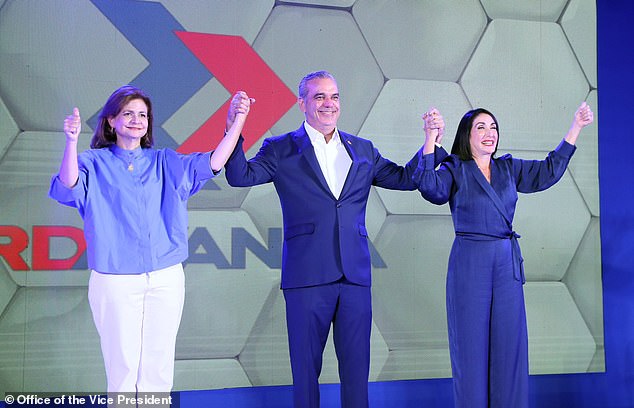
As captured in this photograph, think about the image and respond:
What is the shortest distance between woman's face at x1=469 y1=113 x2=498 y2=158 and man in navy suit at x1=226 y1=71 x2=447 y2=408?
530 millimetres

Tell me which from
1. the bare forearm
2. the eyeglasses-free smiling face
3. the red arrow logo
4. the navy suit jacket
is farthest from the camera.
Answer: the red arrow logo

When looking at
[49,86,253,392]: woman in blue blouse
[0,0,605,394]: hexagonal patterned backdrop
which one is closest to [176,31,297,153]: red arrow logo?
[0,0,605,394]: hexagonal patterned backdrop

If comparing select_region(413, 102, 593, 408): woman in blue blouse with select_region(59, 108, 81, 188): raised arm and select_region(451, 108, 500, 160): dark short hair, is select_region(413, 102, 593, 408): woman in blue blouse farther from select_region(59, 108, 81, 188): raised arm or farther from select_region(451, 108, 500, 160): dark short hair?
select_region(59, 108, 81, 188): raised arm

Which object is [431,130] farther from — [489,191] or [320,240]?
[320,240]

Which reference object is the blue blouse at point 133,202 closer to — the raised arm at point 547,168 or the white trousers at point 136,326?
the white trousers at point 136,326

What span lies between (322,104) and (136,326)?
3.69 feet

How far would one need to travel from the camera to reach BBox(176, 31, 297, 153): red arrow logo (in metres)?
3.89

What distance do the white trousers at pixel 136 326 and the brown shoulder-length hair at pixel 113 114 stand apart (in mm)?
516

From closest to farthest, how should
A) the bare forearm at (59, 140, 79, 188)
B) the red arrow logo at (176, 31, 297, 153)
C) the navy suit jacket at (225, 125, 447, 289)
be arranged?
the bare forearm at (59, 140, 79, 188) < the navy suit jacket at (225, 125, 447, 289) < the red arrow logo at (176, 31, 297, 153)

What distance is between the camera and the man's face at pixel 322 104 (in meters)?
2.99

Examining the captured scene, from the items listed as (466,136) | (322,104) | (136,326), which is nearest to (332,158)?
(322,104)

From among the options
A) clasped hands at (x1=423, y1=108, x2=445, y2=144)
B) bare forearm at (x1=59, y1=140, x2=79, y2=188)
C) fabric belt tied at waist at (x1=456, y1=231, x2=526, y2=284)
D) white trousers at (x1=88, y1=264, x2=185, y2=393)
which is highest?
clasped hands at (x1=423, y1=108, x2=445, y2=144)

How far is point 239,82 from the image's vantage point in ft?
13.0

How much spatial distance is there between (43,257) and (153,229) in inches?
48.9
